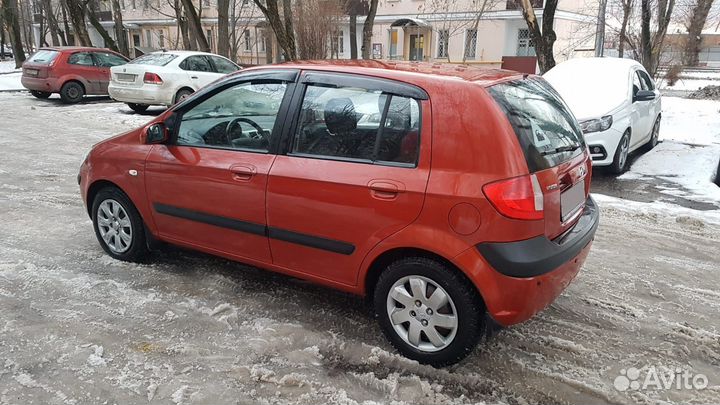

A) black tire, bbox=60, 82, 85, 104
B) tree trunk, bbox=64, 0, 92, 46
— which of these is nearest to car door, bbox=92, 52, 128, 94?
A: black tire, bbox=60, 82, 85, 104

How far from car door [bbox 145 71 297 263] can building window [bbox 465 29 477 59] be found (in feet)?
115

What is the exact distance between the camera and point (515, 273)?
272 cm

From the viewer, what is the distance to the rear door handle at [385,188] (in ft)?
9.57

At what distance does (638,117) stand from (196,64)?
988cm

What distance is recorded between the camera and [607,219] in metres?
5.79

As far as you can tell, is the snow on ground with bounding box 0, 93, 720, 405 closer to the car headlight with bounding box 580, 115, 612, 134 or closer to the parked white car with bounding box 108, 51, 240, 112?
the car headlight with bounding box 580, 115, 612, 134

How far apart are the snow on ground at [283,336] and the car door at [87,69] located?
11923 millimetres

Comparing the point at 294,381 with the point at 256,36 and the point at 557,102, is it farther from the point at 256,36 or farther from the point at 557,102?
the point at 256,36

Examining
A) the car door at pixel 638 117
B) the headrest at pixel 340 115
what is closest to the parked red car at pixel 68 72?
the car door at pixel 638 117

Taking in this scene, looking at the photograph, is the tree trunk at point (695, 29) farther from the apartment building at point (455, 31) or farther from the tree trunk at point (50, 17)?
the tree trunk at point (50, 17)

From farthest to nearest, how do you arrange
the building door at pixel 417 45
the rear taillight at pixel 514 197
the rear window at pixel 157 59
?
the building door at pixel 417 45 < the rear window at pixel 157 59 < the rear taillight at pixel 514 197

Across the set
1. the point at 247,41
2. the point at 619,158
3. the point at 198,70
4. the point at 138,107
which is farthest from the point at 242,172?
the point at 247,41

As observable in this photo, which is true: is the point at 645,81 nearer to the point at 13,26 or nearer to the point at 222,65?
the point at 222,65

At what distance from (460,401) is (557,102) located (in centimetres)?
200
